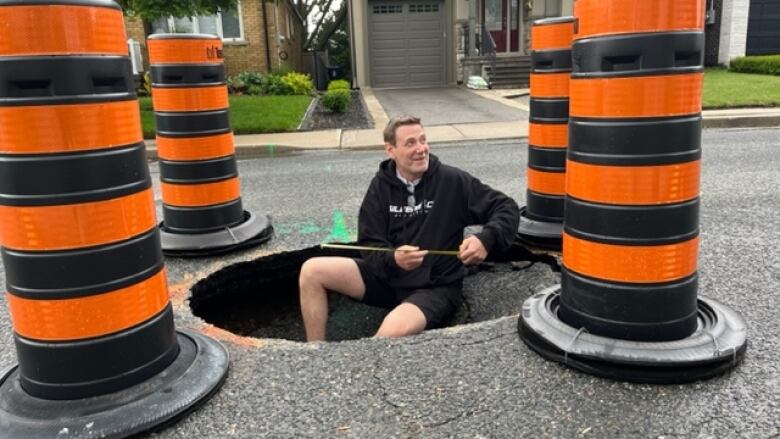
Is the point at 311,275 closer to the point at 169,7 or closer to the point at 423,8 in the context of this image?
the point at 169,7

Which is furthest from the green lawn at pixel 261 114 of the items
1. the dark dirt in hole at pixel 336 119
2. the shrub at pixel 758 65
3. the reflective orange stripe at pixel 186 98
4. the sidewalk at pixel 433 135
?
the shrub at pixel 758 65

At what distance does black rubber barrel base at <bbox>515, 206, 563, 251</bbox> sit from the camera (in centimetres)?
472

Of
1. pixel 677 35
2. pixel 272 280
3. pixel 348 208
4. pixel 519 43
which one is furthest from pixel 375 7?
pixel 677 35

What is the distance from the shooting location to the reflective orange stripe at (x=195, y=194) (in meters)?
4.97

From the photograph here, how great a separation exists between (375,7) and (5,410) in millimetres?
22995

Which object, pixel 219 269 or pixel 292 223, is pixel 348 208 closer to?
pixel 292 223

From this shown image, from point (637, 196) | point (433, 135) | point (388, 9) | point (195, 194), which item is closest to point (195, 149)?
point (195, 194)

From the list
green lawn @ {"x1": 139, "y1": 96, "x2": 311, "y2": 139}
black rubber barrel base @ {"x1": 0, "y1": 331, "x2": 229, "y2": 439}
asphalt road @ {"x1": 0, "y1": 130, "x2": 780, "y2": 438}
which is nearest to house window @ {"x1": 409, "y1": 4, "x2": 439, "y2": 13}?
green lawn @ {"x1": 139, "y1": 96, "x2": 311, "y2": 139}

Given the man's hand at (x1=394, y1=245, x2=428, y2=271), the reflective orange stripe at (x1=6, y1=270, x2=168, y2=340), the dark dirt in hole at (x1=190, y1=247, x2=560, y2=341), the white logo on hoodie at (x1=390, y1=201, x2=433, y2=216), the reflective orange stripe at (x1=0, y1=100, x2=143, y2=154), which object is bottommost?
the dark dirt in hole at (x1=190, y1=247, x2=560, y2=341)

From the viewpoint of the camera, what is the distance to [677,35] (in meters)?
2.55

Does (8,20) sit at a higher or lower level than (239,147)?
higher

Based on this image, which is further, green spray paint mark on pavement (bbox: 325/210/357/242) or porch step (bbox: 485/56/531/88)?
porch step (bbox: 485/56/531/88)

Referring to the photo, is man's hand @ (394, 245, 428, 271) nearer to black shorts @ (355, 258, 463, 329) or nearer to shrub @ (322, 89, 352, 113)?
black shorts @ (355, 258, 463, 329)


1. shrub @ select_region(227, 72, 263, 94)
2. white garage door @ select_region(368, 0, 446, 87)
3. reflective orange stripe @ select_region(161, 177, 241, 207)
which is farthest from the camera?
white garage door @ select_region(368, 0, 446, 87)
